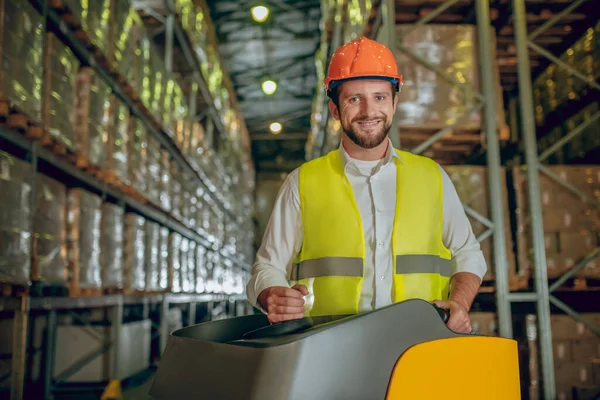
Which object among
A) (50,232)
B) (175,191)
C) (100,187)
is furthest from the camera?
(175,191)

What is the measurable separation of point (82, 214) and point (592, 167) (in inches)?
169

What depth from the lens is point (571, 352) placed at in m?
5.07

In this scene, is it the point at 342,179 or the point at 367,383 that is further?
the point at 342,179

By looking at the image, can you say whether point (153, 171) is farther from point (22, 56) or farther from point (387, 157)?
point (387, 157)

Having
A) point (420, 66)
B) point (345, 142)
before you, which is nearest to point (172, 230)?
point (420, 66)

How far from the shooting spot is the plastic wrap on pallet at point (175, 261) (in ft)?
26.7

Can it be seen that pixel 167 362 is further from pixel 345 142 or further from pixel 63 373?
pixel 63 373

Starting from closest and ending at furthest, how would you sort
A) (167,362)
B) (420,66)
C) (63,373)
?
(167,362)
(420,66)
(63,373)

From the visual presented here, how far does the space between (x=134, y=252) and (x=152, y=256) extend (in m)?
0.77

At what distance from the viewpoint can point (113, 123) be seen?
18.5 feet

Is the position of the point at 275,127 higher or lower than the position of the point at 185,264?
higher

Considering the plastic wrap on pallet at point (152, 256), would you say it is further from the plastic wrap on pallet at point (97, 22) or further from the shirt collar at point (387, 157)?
the shirt collar at point (387, 157)

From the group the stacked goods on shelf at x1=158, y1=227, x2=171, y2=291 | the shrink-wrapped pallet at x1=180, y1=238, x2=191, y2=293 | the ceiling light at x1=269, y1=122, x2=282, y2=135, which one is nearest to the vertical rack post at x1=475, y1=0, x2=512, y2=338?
the stacked goods on shelf at x1=158, y1=227, x2=171, y2=291

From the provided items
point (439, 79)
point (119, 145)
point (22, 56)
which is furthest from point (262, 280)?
point (119, 145)
